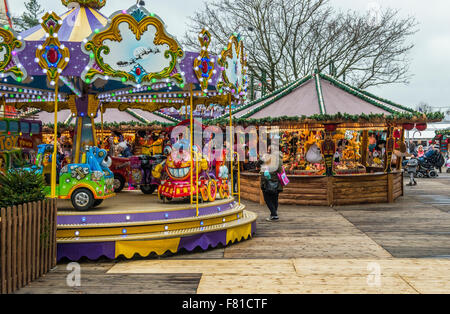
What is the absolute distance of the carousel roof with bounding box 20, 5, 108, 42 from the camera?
755cm

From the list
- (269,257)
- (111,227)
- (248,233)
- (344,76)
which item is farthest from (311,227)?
(344,76)

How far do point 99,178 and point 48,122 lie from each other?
1364cm

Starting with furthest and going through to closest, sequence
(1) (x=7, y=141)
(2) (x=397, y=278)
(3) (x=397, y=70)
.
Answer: (3) (x=397, y=70)
(1) (x=7, y=141)
(2) (x=397, y=278)

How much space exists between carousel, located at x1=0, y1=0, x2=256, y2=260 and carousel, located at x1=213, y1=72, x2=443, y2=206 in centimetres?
485

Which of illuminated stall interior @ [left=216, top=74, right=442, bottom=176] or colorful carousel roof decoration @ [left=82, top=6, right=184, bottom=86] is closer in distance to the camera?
colorful carousel roof decoration @ [left=82, top=6, right=184, bottom=86]

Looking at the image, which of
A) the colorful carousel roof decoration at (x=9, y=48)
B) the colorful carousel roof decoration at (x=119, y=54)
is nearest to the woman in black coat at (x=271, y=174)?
the colorful carousel roof decoration at (x=119, y=54)

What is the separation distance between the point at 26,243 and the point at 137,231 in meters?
1.82

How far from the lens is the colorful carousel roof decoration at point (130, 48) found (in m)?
6.73

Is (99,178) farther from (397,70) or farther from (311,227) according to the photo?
(397,70)

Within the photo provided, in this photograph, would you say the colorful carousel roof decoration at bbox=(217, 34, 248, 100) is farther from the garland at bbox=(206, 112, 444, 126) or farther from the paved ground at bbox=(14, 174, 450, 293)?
the garland at bbox=(206, 112, 444, 126)

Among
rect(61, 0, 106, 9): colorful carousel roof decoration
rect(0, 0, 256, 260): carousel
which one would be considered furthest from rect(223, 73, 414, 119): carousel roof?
rect(61, 0, 106, 9): colorful carousel roof decoration

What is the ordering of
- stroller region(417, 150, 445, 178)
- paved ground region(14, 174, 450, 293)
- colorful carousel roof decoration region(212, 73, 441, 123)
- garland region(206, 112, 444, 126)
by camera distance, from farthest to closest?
stroller region(417, 150, 445, 178), colorful carousel roof decoration region(212, 73, 441, 123), garland region(206, 112, 444, 126), paved ground region(14, 174, 450, 293)

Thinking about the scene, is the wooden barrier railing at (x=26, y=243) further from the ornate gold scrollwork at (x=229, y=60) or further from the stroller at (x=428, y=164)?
the stroller at (x=428, y=164)

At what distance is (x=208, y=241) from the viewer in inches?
298
